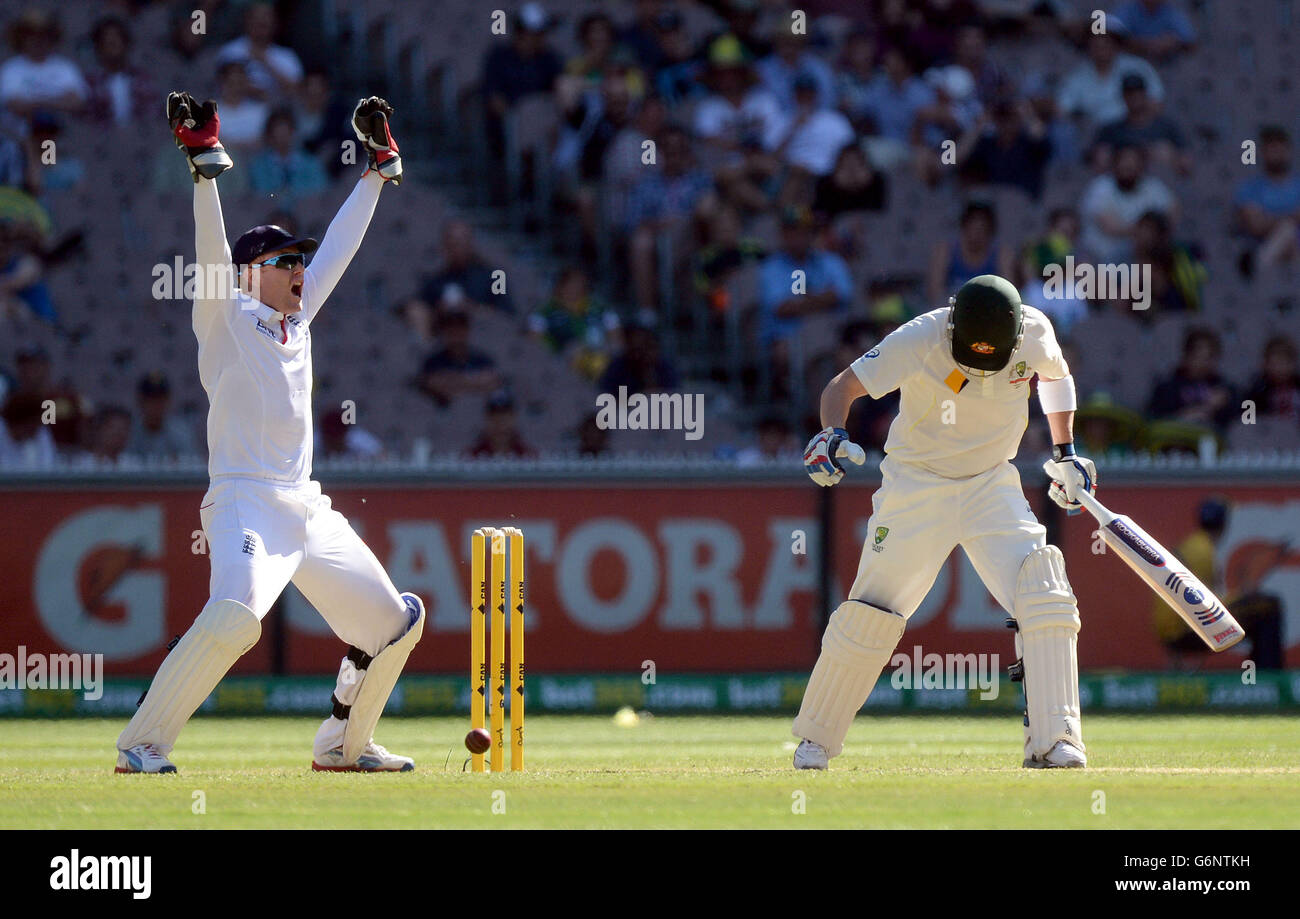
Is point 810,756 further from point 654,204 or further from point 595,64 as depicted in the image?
point 595,64

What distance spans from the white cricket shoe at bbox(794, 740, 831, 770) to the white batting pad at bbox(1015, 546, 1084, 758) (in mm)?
819

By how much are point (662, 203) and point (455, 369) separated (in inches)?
95.6

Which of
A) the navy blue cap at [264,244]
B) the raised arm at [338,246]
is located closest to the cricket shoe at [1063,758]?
the raised arm at [338,246]

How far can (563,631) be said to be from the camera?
12.4 m

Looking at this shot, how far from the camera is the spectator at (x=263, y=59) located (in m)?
15.6

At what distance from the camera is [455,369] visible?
1423 cm

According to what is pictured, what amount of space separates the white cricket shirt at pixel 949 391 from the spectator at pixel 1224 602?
4858 millimetres

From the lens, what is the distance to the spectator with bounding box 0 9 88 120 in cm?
1555

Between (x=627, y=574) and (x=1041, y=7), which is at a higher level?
(x=1041, y=7)

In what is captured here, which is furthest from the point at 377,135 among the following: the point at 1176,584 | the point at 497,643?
the point at 1176,584

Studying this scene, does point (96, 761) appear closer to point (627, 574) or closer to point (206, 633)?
point (206, 633)

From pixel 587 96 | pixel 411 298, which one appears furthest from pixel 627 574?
pixel 587 96

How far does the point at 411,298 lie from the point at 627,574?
364 centimetres

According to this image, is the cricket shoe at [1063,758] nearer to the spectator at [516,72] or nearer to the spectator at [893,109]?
the spectator at [893,109]
